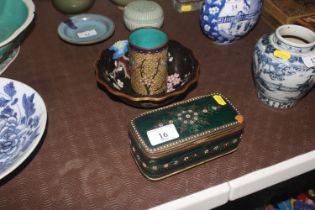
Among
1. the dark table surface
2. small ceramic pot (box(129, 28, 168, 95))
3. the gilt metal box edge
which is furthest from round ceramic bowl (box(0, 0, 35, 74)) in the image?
the gilt metal box edge

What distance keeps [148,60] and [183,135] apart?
0.16 meters

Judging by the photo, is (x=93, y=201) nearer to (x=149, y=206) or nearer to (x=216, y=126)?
(x=149, y=206)

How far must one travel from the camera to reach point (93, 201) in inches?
22.2

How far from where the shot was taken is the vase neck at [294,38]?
632mm

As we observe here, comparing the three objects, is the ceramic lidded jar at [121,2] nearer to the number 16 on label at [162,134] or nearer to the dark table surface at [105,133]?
the dark table surface at [105,133]

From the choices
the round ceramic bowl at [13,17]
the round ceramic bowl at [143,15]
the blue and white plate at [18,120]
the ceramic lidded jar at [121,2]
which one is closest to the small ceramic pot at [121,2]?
the ceramic lidded jar at [121,2]

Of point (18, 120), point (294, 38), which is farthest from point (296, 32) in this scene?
point (18, 120)

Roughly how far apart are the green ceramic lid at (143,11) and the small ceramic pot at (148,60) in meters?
0.18

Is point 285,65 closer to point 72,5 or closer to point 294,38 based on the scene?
point 294,38

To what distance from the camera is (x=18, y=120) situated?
644mm

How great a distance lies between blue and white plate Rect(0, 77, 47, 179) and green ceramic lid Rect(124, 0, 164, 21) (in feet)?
1.08

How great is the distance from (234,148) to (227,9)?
331 millimetres

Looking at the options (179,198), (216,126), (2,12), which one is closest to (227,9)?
(216,126)

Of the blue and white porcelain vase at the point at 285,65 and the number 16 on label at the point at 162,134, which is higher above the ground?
the blue and white porcelain vase at the point at 285,65
